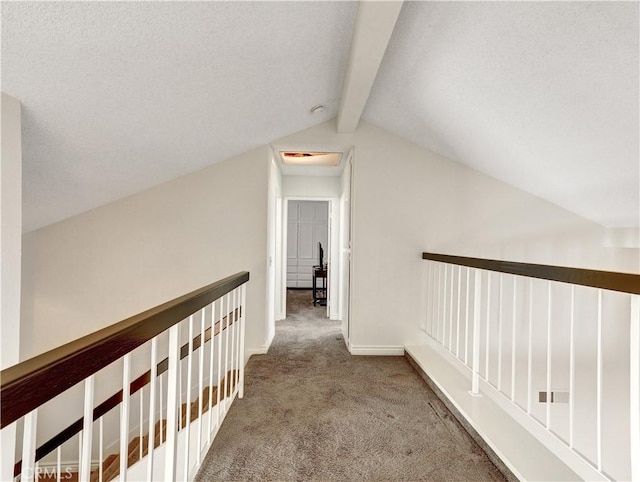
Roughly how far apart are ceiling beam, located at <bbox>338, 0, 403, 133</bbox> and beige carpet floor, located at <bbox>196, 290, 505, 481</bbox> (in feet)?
7.07

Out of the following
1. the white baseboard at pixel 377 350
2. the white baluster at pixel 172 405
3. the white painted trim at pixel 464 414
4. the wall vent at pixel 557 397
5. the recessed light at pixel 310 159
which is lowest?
the wall vent at pixel 557 397

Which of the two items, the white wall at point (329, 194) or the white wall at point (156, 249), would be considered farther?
the white wall at point (329, 194)

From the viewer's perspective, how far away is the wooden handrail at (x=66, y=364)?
551mm

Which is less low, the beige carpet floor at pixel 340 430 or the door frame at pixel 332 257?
the door frame at pixel 332 257

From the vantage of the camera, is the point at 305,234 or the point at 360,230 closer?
the point at 360,230

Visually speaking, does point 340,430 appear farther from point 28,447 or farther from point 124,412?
point 28,447

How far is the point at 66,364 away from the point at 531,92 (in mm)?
2474

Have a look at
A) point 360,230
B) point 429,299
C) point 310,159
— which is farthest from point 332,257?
point 429,299

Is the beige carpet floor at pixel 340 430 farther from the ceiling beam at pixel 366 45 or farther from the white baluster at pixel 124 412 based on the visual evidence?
the ceiling beam at pixel 366 45

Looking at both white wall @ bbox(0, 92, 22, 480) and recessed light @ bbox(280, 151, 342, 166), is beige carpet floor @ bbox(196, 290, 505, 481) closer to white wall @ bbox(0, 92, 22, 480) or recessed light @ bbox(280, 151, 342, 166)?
white wall @ bbox(0, 92, 22, 480)

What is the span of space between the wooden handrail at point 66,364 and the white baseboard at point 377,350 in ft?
8.70

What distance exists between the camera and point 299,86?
8.79 feet

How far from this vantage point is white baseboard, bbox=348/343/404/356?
138 inches

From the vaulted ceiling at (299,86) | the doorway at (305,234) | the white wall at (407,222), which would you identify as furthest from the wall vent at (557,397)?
the doorway at (305,234)
